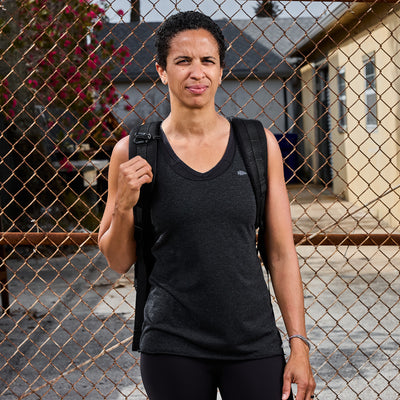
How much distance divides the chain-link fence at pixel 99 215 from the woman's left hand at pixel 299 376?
5.49 ft

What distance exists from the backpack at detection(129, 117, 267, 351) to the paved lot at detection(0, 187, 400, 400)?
1.81 metres

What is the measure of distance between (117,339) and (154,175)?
2531mm

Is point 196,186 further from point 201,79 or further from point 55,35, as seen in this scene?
point 55,35

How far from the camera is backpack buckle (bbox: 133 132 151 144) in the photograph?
1951 mm

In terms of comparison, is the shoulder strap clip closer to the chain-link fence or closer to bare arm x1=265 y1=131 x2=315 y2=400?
bare arm x1=265 y1=131 x2=315 y2=400

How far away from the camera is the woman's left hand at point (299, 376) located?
188 centimetres

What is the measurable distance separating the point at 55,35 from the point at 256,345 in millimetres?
7854

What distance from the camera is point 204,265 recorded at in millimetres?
1846

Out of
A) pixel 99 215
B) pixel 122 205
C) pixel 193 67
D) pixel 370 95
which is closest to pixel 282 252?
pixel 122 205

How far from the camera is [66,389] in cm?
434

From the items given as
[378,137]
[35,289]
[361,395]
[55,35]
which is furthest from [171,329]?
[378,137]

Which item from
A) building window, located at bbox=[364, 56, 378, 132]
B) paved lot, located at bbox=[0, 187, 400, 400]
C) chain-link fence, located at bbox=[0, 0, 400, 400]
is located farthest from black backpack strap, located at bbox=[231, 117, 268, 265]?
building window, located at bbox=[364, 56, 378, 132]

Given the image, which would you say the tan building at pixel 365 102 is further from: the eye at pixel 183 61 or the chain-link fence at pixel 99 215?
the eye at pixel 183 61

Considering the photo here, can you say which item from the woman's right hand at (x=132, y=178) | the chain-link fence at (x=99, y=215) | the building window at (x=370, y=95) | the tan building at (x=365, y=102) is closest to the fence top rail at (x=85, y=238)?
the chain-link fence at (x=99, y=215)
